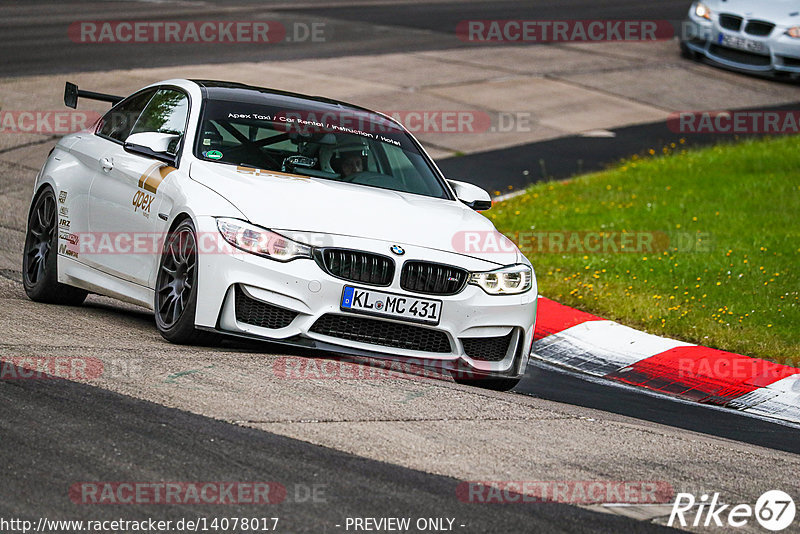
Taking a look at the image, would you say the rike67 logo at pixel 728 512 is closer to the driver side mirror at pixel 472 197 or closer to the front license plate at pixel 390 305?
the front license plate at pixel 390 305

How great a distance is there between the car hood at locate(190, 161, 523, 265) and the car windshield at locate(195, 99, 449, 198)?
0.65 feet

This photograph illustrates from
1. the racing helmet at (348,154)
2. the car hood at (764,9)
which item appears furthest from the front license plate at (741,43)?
the racing helmet at (348,154)

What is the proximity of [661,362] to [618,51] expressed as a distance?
16.0m

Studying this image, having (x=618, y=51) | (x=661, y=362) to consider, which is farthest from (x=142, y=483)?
(x=618, y=51)

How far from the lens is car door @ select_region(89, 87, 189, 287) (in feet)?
24.5

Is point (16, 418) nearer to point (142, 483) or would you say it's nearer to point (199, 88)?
point (142, 483)

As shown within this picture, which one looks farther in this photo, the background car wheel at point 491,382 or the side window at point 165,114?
the side window at point 165,114

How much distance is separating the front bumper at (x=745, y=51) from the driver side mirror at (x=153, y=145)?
15.4 meters

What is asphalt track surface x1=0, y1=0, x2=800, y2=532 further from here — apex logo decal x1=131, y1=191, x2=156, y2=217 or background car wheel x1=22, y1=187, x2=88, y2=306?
apex logo decal x1=131, y1=191, x2=156, y2=217

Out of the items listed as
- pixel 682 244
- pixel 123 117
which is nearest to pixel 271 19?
pixel 682 244

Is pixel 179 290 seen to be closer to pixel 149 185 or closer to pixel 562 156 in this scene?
pixel 149 185

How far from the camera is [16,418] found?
5.33 meters
